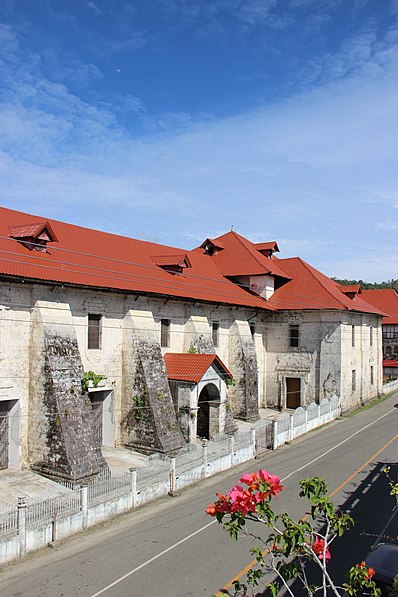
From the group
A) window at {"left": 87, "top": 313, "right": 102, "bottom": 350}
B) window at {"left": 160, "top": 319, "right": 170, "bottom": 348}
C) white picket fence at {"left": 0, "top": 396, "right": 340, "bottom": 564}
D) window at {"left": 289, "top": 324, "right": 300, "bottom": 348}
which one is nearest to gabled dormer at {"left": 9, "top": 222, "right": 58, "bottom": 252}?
window at {"left": 87, "top": 313, "right": 102, "bottom": 350}

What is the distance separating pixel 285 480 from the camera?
1700cm

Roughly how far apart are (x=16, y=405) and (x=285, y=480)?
918cm

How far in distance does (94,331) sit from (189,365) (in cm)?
440

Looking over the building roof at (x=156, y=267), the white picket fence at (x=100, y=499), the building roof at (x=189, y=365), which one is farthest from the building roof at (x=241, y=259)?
the white picket fence at (x=100, y=499)

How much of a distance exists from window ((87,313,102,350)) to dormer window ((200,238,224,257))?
46.8ft

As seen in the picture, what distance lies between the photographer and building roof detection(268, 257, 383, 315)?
97.1ft

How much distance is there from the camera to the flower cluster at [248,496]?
4848 millimetres

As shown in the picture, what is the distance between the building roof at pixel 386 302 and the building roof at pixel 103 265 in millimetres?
25701

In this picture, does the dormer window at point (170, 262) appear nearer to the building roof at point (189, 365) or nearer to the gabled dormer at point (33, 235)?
the building roof at point (189, 365)

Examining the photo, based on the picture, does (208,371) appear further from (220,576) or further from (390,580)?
(390,580)

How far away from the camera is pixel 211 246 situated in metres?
32.2

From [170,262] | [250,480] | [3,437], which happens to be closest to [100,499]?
[3,437]

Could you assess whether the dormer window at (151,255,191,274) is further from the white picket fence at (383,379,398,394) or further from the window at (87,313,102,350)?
the white picket fence at (383,379,398,394)

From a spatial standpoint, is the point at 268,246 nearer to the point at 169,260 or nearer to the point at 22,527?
the point at 169,260
